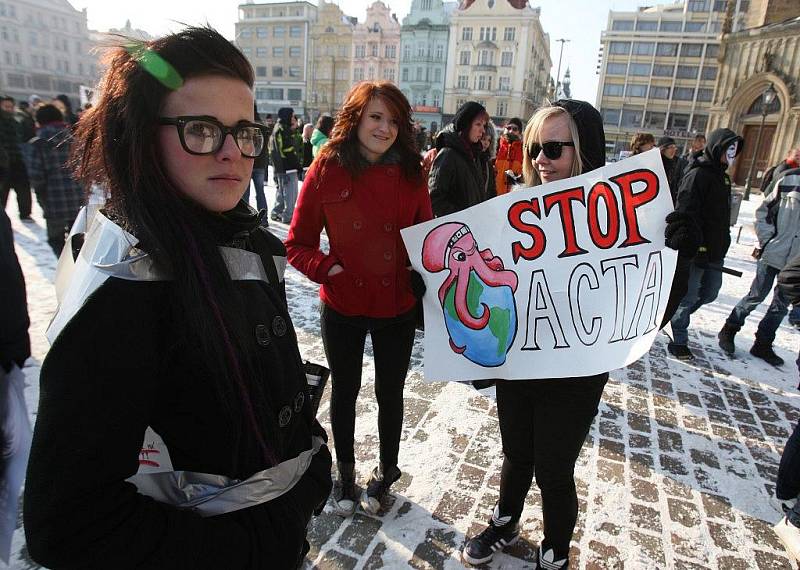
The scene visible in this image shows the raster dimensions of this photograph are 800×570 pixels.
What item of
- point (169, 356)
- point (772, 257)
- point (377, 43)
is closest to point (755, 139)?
point (772, 257)

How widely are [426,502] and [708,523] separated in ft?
5.51

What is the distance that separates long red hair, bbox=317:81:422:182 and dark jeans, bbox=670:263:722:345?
3942 mm

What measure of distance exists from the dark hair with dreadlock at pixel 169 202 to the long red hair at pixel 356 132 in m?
1.37

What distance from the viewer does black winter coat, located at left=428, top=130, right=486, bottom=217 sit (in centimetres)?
395

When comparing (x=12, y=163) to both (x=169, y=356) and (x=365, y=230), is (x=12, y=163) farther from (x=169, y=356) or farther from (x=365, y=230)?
(x=169, y=356)

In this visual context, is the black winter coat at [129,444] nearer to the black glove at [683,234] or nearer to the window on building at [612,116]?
the black glove at [683,234]

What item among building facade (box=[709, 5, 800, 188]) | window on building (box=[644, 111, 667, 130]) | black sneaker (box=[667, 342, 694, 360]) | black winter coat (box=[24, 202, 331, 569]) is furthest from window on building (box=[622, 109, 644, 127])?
black winter coat (box=[24, 202, 331, 569])

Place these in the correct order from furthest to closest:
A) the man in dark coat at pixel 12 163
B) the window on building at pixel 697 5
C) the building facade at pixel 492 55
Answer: the window on building at pixel 697 5 < the building facade at pixel 492 55 < the man in dark coat at pixel 12 163

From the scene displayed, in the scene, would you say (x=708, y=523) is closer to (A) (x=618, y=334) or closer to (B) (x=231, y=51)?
(A) (x=618, y=334)

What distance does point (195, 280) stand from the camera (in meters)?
1.00

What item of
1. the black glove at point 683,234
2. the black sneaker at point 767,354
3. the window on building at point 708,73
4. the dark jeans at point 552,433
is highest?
the window on building at point 708,73

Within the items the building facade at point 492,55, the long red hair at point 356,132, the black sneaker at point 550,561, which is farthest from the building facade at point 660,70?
the black sneaker at point 550,561

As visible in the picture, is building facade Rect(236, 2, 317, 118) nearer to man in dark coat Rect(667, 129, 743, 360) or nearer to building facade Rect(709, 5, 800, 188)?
building facade Rect(709, 5, 800, 188)

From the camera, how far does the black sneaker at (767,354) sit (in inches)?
200
